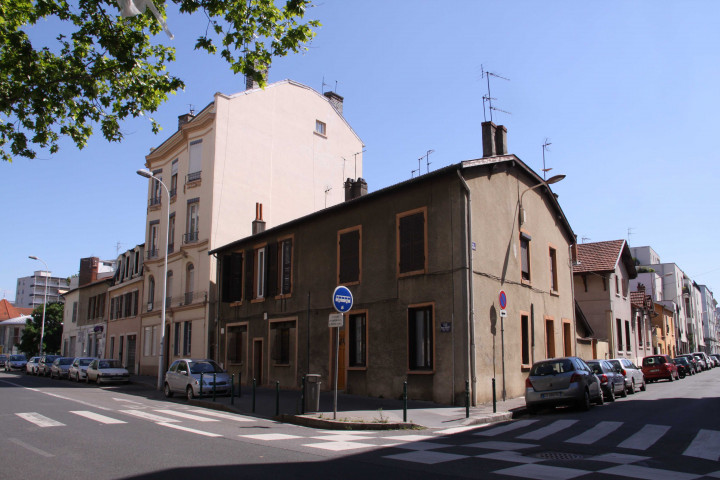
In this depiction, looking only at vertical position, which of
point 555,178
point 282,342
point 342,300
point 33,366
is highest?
point 555,178

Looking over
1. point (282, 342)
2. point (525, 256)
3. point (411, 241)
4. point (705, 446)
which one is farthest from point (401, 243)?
point (705, 446)

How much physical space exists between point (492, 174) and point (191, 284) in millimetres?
19783

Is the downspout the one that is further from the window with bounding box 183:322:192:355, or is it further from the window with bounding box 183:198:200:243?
the window with bounding box 183:322:192:355

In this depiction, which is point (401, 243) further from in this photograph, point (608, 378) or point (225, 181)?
point (225, 181)

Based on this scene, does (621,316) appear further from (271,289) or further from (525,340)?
(271,289)

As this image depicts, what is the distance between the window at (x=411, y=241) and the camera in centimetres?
1800

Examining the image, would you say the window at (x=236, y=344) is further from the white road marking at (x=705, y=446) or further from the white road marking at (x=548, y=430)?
the white road marking at (x=705, y=446)

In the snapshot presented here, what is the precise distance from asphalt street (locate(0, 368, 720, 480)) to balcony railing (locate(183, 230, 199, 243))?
1741 centimetres

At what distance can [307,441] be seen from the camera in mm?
10406

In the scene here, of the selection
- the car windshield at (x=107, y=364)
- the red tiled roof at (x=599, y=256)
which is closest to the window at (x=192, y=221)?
the car windshield at (x=107, y=364)

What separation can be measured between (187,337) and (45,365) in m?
14.1

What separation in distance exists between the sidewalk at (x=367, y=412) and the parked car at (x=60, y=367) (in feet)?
66.2

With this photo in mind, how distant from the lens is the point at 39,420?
1327 centimetres

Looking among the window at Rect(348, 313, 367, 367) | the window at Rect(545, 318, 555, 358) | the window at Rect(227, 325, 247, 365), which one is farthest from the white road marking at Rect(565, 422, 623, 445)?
the window at Rect(227, 325, 247, 365)
